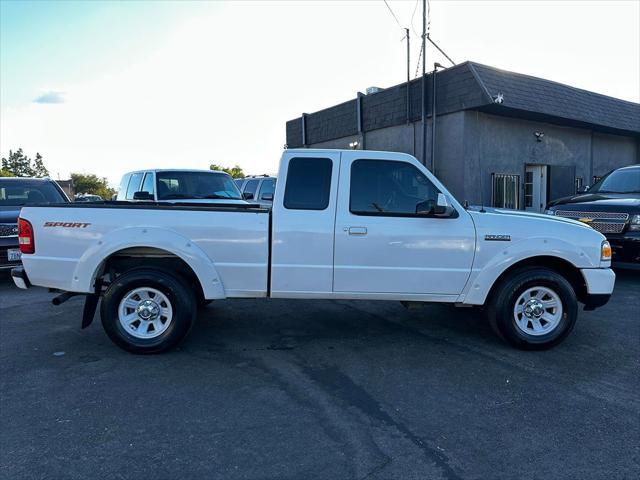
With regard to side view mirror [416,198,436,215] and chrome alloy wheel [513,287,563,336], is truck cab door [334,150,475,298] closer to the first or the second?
side view mirror [416,198,436,215]

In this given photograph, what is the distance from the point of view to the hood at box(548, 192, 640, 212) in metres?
7.96

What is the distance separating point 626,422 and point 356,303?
386 cm

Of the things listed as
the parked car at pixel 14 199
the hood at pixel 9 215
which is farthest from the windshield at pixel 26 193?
the hood at pixel 9 215

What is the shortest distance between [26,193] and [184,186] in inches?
114

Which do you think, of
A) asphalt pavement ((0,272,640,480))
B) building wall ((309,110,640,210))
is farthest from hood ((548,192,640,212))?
building wall ((309,110,640,210))

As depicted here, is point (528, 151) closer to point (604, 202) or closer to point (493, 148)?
point (493, 148)

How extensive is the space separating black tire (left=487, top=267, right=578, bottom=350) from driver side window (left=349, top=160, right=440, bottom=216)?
1195 millimetres

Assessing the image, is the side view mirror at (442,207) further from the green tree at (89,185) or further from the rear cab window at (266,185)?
the green tree at (89,185)

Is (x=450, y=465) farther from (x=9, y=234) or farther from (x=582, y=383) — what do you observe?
(x=9, y=234)

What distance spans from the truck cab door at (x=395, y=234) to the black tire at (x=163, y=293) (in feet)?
5.01

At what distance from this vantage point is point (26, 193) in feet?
29.9

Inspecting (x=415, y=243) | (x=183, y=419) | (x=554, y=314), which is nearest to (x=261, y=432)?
(x=183, y=419)

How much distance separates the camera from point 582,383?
4152 mm

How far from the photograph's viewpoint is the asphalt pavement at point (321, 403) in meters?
2.94
